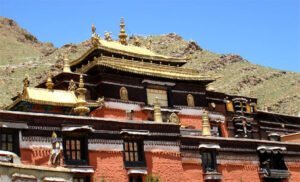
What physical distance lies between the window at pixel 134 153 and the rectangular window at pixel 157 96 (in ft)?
24.1

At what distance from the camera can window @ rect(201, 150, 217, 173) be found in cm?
3167

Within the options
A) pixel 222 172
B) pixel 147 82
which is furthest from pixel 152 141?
pixel 147 82

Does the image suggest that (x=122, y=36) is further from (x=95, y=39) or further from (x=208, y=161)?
(x=208, y=161)

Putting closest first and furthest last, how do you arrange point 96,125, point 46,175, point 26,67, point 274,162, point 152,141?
point 46,175 → point 96,125 → point 152,141 → point 274,162 → point 26,67

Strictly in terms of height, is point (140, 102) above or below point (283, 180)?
above

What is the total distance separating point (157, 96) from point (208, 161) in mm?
6479

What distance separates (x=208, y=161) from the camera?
3203 centimetres

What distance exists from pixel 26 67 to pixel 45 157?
71704mm

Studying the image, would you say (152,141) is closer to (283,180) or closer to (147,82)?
(147,82)

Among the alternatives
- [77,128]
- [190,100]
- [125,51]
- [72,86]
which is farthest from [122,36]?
[77,128]

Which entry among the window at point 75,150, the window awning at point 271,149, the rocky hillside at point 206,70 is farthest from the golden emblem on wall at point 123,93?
the rocky hillside at point 206,70

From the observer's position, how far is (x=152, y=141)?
29422 mm

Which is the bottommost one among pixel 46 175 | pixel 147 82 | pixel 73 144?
pixel 46 175

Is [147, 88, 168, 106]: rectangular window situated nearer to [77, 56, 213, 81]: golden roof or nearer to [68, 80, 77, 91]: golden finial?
[77, 56, 213, 81]: golden roof
